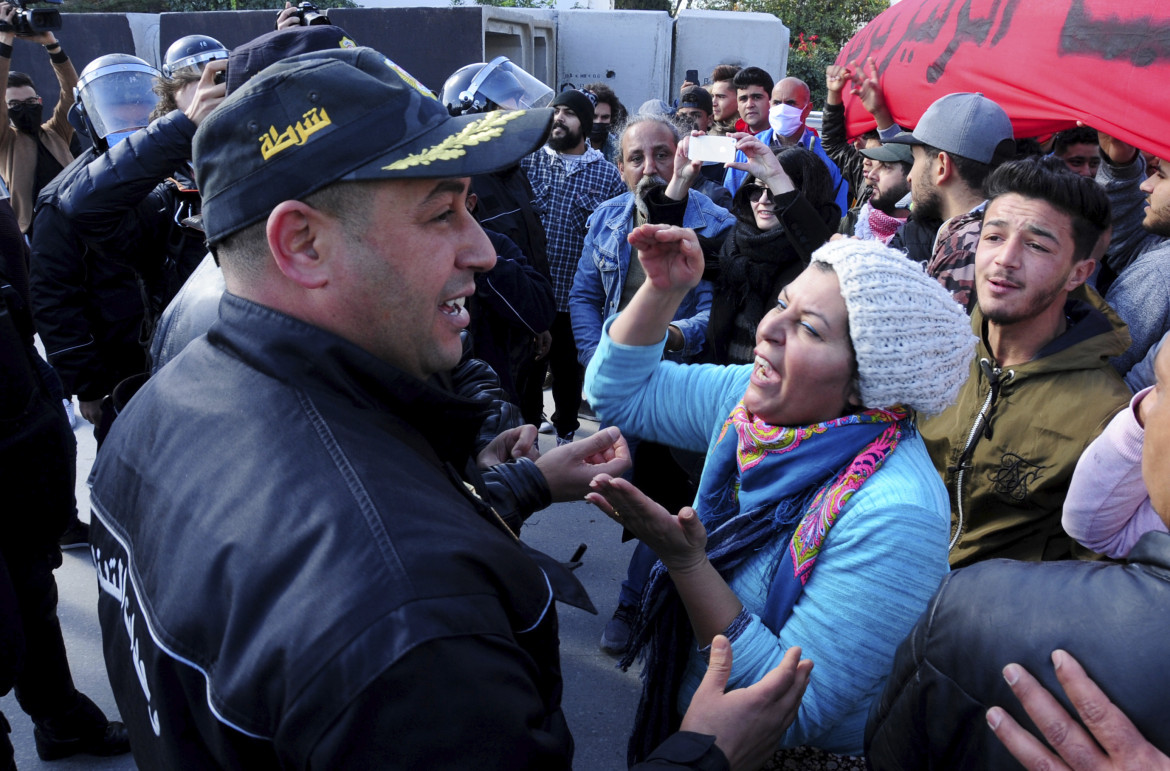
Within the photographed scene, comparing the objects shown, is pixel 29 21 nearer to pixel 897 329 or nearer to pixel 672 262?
pixel 672 262

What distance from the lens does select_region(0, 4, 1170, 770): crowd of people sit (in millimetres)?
879

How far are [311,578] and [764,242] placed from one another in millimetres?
2968

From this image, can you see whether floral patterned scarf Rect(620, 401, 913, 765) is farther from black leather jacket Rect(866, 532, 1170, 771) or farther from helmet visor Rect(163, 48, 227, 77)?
helmet visor Rect(163, 48, 227, 77)

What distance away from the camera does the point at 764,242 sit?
11.4 ft

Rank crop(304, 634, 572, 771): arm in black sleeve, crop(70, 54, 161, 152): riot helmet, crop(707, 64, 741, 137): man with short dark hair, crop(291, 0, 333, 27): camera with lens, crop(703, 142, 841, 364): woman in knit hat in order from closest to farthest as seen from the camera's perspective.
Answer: crop(304, 634, 572, 771): arm in black sleeve, crop(291, 0, 333, 27): camera with lens, crop(703, 142, 841, 364): woman in knit hat, crop(70, 54, 161, 152): riot helmet, crop(707, 64, 741, 137): man with short dark hair

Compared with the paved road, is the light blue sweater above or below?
above

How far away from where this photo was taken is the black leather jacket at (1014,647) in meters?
0.91

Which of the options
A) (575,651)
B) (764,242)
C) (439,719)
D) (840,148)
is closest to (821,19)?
(840,148)

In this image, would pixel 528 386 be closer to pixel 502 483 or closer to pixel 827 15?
pixel 502 483

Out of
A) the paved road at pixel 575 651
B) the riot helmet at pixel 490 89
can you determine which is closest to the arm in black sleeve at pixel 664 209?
the riot helmet at pixel 490 89

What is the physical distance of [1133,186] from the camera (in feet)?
11.4

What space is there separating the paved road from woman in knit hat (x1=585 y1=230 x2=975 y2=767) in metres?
1.09

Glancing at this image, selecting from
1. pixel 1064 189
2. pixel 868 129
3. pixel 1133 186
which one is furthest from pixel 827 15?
pixel 1064 189

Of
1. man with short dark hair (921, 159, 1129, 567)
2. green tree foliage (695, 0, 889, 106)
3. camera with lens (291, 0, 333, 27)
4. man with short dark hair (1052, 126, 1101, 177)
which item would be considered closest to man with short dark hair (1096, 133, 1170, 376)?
man with short dark hair (921, 159, 1129, 567)
